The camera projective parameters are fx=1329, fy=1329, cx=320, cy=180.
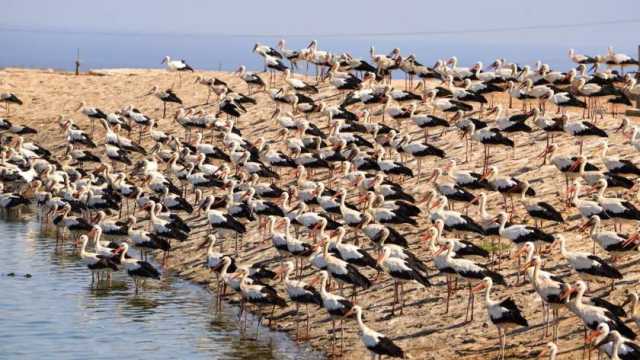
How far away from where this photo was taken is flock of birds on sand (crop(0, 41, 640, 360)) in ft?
84.1

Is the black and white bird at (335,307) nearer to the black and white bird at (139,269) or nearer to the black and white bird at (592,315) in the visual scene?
the black and white bird at (592,315)

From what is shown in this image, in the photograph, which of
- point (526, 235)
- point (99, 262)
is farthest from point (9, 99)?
point (526, 235)

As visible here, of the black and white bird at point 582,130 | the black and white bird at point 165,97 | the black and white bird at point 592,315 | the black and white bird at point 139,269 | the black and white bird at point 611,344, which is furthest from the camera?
the black and white bird at point 165,97

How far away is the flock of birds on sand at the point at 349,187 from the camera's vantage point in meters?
25.6

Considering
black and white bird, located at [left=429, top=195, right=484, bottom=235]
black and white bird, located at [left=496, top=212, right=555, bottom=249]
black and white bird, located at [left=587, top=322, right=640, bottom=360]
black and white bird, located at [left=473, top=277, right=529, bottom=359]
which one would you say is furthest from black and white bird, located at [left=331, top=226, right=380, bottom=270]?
black and white bird, located at [left=587, top=322, right=640, bottom=360]

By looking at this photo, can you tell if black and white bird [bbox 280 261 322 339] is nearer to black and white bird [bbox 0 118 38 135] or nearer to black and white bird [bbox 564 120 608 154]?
black and white bird [bbox 564 120 608 154]

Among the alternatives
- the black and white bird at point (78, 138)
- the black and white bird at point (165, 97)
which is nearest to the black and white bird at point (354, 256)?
the black and white bird at point (78, 138)

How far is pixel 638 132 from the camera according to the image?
34.2 metres

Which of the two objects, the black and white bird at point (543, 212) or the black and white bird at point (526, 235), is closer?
the black and white bird at point (526, 235)

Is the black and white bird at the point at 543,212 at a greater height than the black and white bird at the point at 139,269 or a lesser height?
greater

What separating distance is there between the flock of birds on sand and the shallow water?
26.2 inches

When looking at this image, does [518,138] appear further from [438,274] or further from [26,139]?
[26,139]

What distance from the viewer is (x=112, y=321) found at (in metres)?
28.0

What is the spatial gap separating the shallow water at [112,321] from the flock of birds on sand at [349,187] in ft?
2.19
